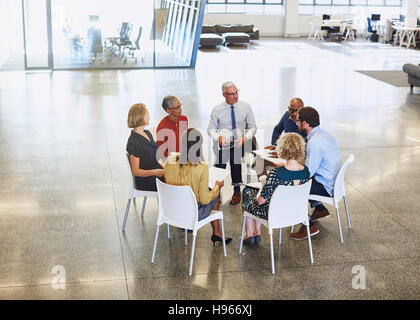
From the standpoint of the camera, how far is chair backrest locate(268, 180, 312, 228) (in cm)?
485

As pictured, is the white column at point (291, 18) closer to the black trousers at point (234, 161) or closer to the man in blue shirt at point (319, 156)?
the black trousers at point (234, 161)

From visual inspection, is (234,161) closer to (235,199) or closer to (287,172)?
(235,199)

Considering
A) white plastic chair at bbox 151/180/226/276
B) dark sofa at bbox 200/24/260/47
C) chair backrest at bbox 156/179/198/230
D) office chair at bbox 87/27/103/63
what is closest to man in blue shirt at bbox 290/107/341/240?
white plastic chair at bbox 151/180/226/276

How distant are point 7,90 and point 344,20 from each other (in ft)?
58.3

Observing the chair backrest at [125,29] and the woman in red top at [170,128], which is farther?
the chair backrest at [125,29]

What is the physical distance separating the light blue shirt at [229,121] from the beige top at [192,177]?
61.6 inches

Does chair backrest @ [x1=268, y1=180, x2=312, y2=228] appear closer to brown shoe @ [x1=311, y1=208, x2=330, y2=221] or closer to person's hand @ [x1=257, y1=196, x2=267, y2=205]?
person's hand @ [x1=257, y1=196, x2=267, y2=205]

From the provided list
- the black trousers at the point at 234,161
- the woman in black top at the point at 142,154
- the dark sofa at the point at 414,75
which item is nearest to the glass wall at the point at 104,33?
the dark sofa at the point at 414,75

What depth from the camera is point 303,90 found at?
44.2ft

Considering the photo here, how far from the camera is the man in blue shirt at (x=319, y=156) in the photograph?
5449mm

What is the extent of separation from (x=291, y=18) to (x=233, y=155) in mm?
21472

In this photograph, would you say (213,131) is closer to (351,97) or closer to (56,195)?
(56,195)

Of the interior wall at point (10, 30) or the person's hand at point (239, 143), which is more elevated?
the interior wall at point (10, 30)
